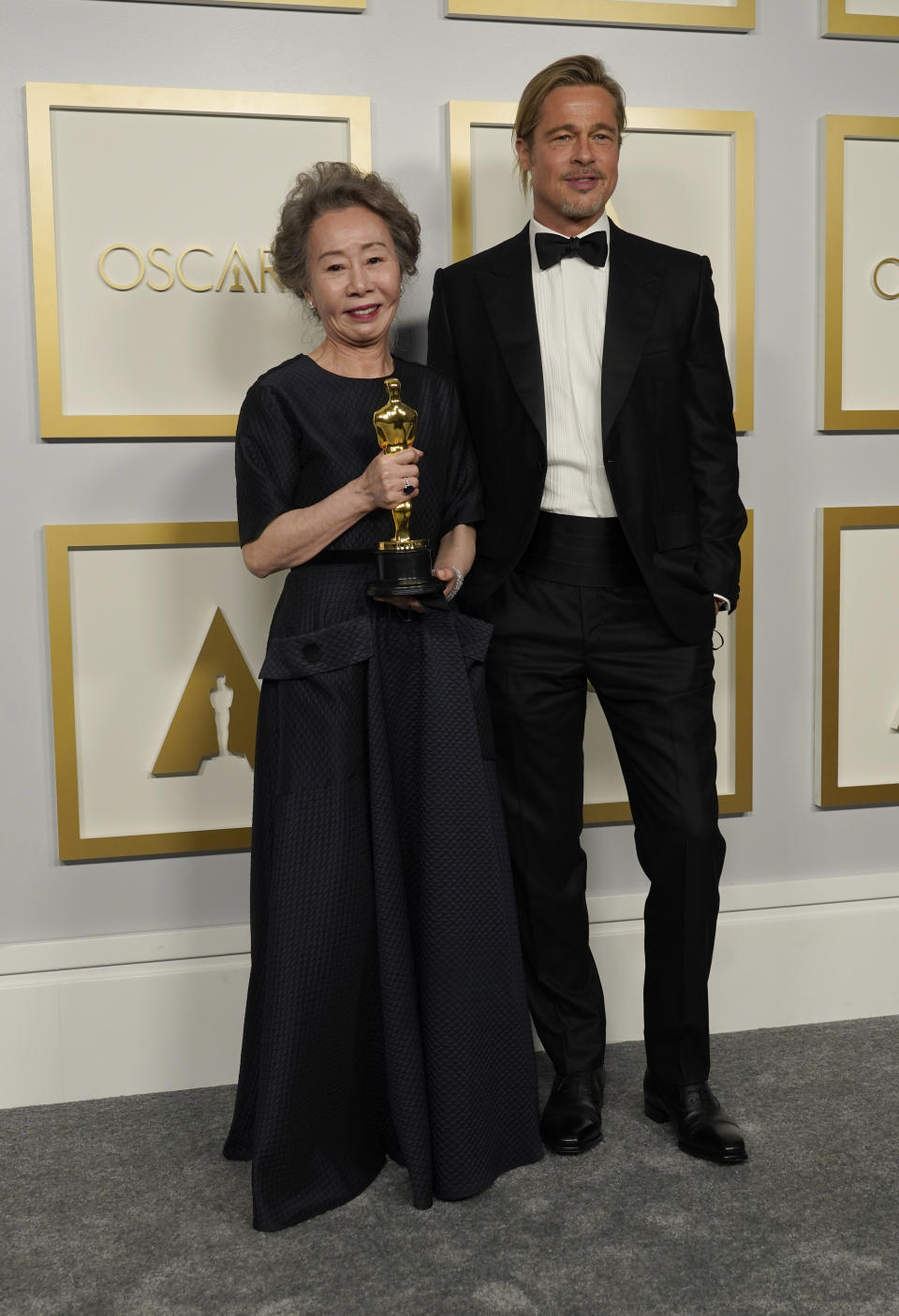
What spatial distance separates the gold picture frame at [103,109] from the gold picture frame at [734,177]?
205 millimetres

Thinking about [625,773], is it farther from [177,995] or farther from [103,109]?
[103,109]

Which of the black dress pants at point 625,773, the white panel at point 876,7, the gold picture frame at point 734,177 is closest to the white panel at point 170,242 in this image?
the gold picture frame at point 734,177

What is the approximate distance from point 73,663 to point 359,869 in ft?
3.06

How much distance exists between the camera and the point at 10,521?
2760 millimetres

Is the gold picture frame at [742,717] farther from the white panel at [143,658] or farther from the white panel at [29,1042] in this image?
the white panel at [29,1042]

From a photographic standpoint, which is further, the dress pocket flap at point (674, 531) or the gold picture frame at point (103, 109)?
the gold picture frame at point (103, 109)

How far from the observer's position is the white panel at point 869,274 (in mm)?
3033

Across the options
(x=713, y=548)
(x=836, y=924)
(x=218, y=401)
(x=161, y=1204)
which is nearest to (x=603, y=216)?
(x=713, y=548)

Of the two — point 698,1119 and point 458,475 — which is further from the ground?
point 458,475

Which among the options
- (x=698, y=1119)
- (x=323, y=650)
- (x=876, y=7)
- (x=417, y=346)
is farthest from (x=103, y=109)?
(x=698, y=1119)

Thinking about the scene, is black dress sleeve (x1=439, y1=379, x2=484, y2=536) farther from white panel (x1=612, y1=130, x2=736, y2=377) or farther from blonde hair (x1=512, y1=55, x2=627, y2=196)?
white panel (x1=612, y1=130, x2=736, y2=377)

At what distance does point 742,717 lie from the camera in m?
3.10

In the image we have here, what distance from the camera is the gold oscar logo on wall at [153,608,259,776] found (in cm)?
286

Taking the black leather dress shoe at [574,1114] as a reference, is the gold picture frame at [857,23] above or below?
above
